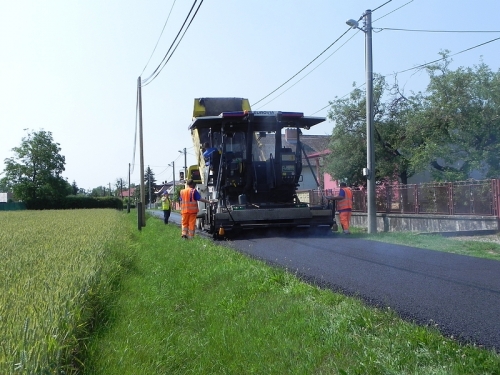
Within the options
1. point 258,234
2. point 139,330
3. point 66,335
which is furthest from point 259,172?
point 66,335

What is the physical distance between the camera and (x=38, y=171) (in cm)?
8294

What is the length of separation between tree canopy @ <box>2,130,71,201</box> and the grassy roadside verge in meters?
75.7

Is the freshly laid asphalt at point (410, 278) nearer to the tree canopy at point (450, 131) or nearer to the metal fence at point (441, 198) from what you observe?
the metal fence at point (441, 198)

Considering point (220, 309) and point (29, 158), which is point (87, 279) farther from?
point (29, 158)

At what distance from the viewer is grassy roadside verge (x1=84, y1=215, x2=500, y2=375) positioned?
420cm

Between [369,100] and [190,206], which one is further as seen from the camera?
[369,100]

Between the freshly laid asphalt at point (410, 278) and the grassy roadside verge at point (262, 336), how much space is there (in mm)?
330

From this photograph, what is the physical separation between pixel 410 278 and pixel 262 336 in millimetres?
2668

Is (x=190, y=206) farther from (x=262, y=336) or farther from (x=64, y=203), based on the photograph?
(x=64, y=203)

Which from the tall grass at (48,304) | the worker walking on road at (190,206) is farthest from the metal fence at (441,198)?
the tall grass at (48,304)

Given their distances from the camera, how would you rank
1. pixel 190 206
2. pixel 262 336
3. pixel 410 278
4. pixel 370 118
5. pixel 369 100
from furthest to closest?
1. pixel 370 118
2. pixel 369 100
3. pixel 190 206
4. pixel 410 278
5. pixel 262 336

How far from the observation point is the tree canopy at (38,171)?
80.0 metres

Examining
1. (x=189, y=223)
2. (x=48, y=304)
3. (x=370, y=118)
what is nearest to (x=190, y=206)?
(x=189, y=223)

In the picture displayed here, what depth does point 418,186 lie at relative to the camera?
65.4 ft
